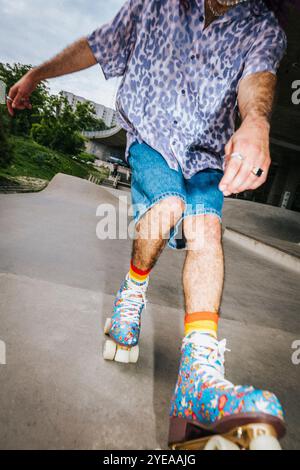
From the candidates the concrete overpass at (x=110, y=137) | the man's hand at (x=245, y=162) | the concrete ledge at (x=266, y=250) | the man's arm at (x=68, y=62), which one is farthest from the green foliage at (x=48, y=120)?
the man's hand at (x=245, y=162)

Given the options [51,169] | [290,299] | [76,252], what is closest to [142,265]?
[76,252]

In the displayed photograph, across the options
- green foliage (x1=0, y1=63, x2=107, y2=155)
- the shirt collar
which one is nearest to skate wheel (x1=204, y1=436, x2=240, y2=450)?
the shirt collar

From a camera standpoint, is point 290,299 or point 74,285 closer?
point 74,285

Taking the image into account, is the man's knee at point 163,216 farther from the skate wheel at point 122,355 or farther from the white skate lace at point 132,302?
the skate wheel at point 122,355

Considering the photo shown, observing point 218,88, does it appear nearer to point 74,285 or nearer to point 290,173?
point 74,285

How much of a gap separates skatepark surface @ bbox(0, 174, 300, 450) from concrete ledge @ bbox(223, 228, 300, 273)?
1.94 meters

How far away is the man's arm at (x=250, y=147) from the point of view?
778mm

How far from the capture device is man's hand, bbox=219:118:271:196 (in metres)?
0.78

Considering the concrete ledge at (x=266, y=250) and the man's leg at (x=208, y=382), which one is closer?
the man's leg at (x=208, y=382)

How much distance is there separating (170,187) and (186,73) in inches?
21.8

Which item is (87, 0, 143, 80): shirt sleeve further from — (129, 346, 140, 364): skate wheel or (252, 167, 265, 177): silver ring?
(129, 346, 140, 364): skate wheel

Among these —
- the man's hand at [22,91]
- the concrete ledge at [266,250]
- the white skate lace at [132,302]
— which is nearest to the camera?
the white skate lace at [132,302]

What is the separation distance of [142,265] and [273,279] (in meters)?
3.02

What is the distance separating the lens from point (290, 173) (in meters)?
23.1
